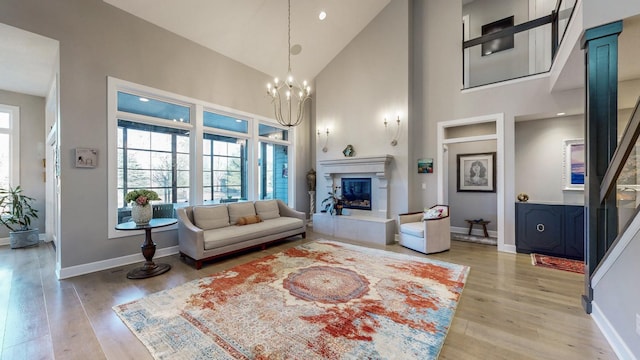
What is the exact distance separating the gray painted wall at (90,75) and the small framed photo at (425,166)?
16.6 ft

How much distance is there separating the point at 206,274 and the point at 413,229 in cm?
349

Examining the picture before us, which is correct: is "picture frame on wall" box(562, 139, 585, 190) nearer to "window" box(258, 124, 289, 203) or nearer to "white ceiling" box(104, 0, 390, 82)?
"white ceiling" box(104, 0, 390, 82)

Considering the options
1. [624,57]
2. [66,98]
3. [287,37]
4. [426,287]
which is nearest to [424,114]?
[624,57]

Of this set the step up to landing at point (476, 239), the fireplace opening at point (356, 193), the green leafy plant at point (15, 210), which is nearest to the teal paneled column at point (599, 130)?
the step up to landing at point (476, 239)

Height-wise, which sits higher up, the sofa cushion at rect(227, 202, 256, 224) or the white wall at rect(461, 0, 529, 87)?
the white wall at rect(461, 0, 529, 87)

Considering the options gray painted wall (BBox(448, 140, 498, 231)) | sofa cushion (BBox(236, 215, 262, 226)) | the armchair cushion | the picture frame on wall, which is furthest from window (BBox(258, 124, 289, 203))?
the picture frame on wall

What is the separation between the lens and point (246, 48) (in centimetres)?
525

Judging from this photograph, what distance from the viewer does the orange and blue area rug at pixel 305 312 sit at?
1942mm

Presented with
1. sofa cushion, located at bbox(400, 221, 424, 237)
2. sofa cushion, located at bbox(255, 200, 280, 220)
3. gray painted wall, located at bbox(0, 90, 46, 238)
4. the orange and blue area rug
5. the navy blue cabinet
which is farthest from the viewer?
sofa cushion, located at bbox(255, 200, 280, 220)

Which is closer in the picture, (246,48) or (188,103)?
(188,103)

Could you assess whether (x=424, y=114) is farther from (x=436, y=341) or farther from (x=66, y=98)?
(x=66, y=98)

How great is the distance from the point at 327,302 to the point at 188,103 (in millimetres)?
4286

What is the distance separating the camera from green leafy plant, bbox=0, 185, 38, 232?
4801 millimetres

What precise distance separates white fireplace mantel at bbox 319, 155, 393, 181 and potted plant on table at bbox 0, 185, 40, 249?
609cm
